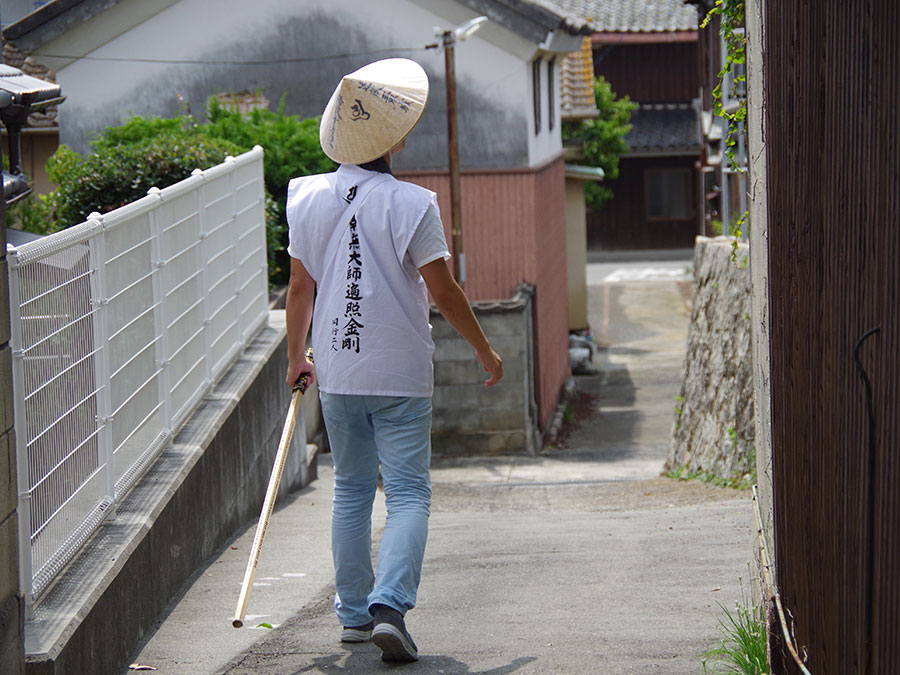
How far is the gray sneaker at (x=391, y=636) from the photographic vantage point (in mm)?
3742

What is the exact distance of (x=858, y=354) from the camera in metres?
2.43

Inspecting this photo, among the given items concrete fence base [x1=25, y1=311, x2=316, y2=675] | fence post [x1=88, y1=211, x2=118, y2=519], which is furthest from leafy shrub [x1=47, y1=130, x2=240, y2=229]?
fence post [x1=88, y1=211, x2=118, y2=519]

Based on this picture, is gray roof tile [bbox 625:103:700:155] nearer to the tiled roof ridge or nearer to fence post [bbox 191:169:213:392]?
the tiled roof ridge

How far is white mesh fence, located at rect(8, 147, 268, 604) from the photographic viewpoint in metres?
3.67

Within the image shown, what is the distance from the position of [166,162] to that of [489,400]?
6.19 m

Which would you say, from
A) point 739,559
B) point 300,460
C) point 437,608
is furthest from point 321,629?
point 300,460

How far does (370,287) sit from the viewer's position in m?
3.98

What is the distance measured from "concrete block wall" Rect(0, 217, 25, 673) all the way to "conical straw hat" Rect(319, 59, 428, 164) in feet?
3.93

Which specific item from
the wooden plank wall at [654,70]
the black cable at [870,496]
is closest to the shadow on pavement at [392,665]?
the black cable at [870,496]

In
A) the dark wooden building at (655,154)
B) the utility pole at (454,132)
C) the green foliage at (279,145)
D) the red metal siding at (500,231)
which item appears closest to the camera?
the green foliage at (279,145)

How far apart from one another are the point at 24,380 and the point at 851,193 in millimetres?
2383

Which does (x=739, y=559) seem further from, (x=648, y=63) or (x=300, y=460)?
(x=648, y=63)

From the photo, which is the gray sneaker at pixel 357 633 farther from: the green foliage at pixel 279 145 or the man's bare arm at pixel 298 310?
the green foliage at pixel 279 145

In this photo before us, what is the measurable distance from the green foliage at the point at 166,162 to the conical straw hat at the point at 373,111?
22.2 feet
